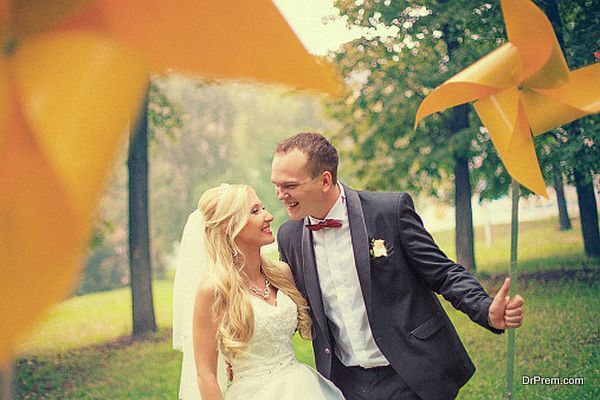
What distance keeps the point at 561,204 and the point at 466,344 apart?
96 cm

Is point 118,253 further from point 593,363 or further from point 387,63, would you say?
point 593,363

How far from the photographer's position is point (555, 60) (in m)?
1.82

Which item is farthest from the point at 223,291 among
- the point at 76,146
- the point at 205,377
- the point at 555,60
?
the point at 76,146

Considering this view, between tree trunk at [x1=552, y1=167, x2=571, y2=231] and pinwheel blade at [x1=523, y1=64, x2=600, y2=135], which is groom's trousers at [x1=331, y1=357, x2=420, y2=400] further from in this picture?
tree trunk at [x1=552, y1=167, x2=571, y2=231]

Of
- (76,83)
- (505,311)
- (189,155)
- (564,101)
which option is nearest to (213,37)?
(76,83)

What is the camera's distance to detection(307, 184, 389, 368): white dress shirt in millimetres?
2031

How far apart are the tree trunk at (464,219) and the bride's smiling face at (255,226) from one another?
95.2 inches

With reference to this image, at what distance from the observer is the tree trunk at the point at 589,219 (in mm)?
4150

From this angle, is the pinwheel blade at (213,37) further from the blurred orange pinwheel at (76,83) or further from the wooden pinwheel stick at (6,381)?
the wooden pinwheel stick at (6,381)

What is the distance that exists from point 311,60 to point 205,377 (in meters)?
1.54

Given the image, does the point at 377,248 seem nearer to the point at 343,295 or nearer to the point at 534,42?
Result: the point at 343,295

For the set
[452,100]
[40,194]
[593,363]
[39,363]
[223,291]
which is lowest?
[593,363]

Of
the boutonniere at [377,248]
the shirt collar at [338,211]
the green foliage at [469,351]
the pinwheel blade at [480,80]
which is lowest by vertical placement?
the green foliage at [469,351]

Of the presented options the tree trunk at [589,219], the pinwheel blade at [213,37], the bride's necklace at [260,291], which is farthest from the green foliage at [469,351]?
the pinwheel blade at [213,37]
